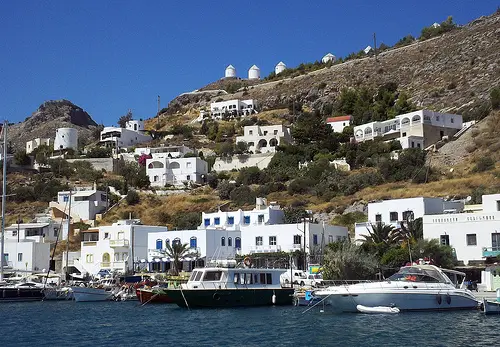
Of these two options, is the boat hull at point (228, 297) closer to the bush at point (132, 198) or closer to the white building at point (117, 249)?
the white building at point (117, 249)

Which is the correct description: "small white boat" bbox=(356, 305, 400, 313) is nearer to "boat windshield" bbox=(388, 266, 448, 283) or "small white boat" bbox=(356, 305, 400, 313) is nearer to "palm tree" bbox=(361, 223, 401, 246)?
"boat windshield" bbox=(388, 266, 448, 283)

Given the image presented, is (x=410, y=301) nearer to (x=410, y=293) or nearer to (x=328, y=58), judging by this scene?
(x=410, y=293)

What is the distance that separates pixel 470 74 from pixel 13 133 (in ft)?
372

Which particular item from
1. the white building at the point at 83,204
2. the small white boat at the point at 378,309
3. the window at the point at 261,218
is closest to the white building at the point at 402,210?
the window at the point at 261,218

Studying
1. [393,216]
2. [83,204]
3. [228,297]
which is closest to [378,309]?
[228,297]

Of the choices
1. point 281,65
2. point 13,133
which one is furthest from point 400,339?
point 13,133

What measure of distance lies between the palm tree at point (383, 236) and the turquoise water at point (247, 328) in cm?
1217

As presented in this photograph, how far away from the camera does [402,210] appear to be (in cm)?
6162

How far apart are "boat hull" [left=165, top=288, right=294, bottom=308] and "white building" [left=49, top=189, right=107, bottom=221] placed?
44.2 metres

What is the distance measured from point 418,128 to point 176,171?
35.0m

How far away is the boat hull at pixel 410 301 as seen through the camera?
41.3m

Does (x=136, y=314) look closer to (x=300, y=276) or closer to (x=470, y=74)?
(x=300, y=276)

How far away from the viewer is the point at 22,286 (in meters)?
61.5

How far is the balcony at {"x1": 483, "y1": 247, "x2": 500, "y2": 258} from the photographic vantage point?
166 ft
